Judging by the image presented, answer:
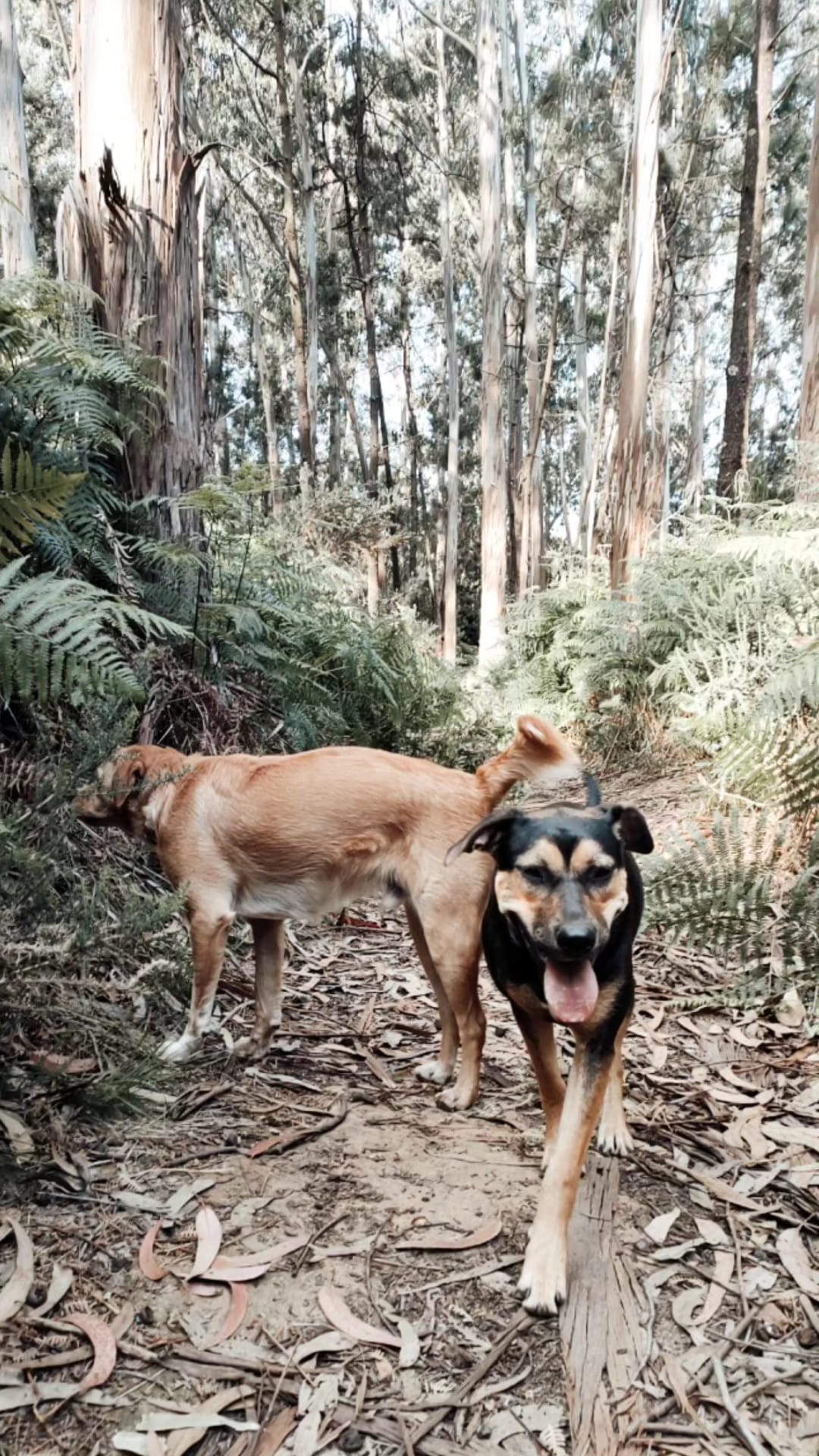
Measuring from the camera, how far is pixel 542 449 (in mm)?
35969

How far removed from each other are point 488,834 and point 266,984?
1.33m

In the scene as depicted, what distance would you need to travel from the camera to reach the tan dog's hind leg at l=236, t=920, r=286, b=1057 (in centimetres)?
328

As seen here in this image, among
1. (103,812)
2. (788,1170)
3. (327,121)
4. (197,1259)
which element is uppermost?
(327,121)

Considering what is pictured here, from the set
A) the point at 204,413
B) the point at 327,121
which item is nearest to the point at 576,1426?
the point at 204,413

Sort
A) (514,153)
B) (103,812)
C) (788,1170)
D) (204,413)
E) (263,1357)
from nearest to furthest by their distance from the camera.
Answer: (263,1357) → (788,1170) → (103,812) → (204,413) → (514,153)

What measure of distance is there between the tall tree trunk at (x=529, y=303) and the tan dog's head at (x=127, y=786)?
65.7 feet

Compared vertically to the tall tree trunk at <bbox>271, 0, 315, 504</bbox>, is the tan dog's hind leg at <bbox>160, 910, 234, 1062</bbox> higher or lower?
lower

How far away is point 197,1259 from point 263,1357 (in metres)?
0.34

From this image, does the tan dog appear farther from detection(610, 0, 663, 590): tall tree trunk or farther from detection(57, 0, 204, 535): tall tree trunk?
detection(610, 0, 663, 590): tall tree trunk

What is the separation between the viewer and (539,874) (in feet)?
7.40

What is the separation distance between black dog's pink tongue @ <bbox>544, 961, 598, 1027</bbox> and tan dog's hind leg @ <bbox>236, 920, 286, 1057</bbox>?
148 cm

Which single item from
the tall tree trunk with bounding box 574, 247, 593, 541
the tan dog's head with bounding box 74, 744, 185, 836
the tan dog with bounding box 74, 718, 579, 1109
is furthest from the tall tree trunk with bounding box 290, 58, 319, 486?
the tan dog with bounding box 74, 718, 579, 1109

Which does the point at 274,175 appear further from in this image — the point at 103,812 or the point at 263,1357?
the point at 263,1357

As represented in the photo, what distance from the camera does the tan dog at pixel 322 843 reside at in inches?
118
